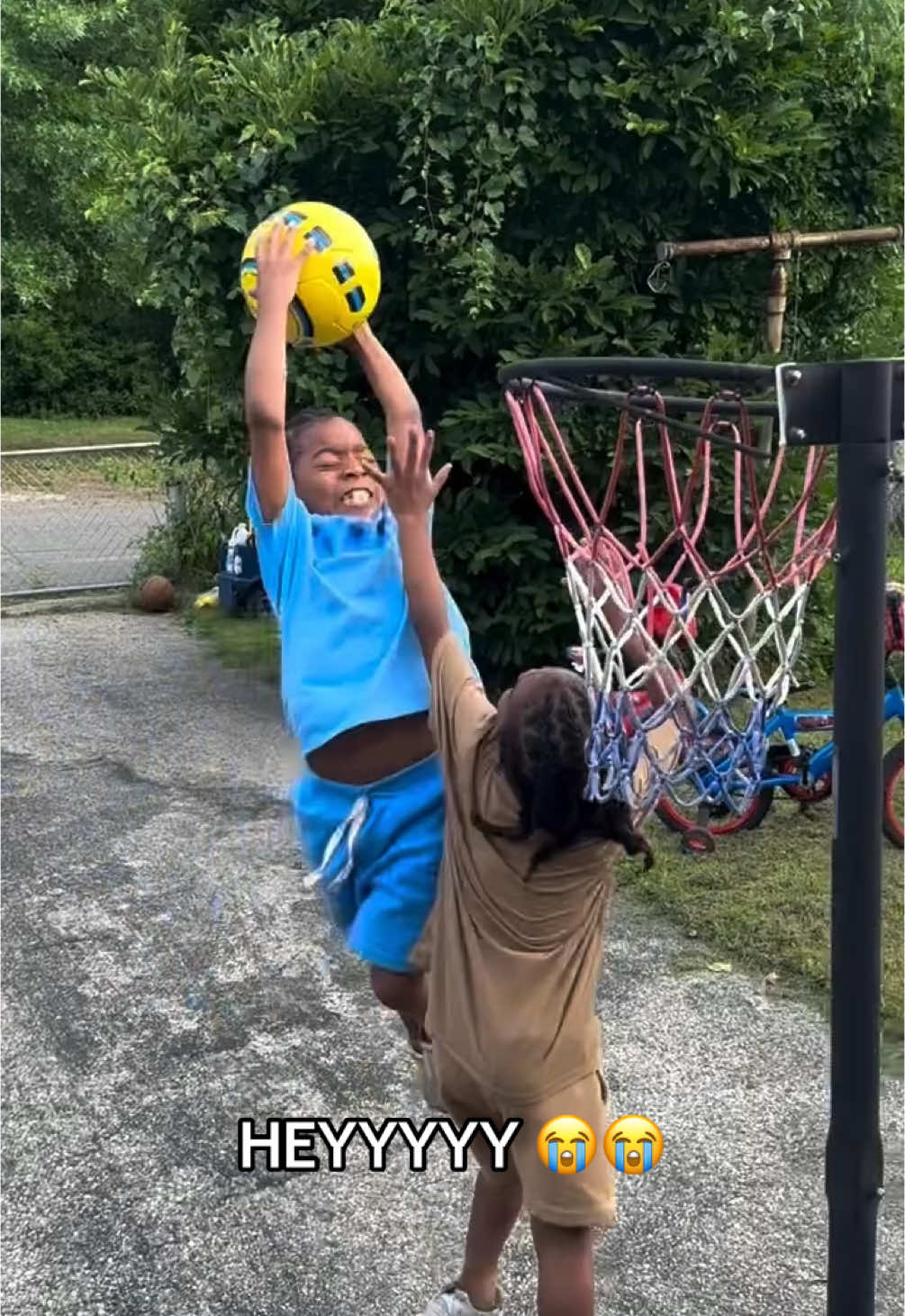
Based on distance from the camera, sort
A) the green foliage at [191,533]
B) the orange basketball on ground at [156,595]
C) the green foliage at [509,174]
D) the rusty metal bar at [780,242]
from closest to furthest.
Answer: the rusty metal bar at [780,242]
the green foliage at [509,174]
the orange basketball on ground at [156,595]
the green foliage at [191,533]

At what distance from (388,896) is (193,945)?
7.84 ft

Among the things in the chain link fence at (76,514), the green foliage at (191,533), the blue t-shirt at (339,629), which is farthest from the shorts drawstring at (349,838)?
the chain link fence at (76,514)

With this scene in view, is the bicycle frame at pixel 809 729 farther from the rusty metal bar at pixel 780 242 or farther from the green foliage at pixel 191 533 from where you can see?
the green foliage at pixel 191 533

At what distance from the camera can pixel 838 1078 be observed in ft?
6.84

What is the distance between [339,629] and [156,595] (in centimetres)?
841

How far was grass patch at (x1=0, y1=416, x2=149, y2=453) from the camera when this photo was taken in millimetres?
23094

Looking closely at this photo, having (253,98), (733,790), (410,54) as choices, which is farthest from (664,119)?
(733,790)

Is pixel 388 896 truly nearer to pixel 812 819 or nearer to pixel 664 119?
pixel 812 819

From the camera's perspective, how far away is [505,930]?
244cm

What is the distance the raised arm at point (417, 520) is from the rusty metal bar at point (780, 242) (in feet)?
13.5

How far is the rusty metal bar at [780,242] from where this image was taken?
6305 millimetres

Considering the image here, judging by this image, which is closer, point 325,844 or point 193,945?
point 325,844

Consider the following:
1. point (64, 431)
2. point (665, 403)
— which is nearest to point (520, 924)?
point (665, 403)

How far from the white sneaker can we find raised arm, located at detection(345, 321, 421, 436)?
167cm
